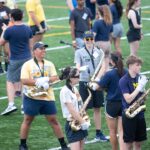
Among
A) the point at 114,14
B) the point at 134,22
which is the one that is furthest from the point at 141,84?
the point at 114,14

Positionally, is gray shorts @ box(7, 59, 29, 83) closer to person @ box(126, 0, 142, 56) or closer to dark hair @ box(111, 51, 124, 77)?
dark hair @ box(111, 51, 124, 77)

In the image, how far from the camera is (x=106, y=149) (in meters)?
11.5

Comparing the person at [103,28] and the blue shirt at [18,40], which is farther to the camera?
the person at [103,28]

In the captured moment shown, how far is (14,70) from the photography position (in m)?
13.0

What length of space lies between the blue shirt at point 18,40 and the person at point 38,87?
184 centimetres

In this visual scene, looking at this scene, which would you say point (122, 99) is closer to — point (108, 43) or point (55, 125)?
point (55, 125)

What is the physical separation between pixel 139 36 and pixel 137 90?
699 centimetres

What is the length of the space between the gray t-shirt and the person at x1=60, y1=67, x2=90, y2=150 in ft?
5.52

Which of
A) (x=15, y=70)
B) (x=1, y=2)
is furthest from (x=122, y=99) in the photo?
(x=1, y=2)

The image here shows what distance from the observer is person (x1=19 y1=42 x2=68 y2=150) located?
36.1ft

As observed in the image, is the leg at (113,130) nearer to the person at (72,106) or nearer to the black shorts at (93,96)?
the person at (72,106)

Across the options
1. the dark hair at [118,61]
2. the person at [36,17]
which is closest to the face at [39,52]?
the dark hair at [118,61]

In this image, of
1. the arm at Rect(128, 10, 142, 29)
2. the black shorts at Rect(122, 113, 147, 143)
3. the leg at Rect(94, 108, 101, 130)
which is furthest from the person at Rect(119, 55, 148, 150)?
the arm at Rect(128, 10, 142, 29)

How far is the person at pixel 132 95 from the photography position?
973 centimetres
